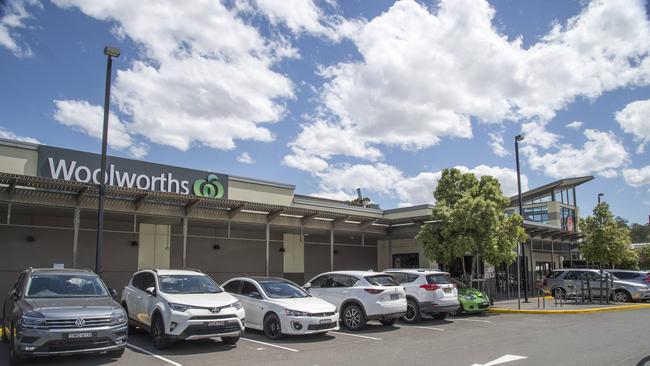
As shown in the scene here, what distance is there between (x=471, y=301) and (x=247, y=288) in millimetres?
8409

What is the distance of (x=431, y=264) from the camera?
24469mm

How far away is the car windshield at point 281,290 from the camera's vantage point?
1253 centimetres

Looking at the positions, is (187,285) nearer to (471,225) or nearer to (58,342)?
(58,342)

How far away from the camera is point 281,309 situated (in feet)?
38.3

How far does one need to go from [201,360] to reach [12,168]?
1139 cm

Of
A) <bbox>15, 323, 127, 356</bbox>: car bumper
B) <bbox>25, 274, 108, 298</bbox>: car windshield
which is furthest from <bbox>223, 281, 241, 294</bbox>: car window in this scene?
<bbox>15, 323, 127, 356</bbox>: car bumper

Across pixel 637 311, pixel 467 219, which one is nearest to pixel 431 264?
pixel 467 219

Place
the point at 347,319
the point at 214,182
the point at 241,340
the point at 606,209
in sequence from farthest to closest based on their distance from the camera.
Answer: the point at 606,209
the point at 214,182
the point at 347,319
the point at 241,340

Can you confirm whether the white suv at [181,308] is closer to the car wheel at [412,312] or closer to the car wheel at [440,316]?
the car wheel at [412,312]

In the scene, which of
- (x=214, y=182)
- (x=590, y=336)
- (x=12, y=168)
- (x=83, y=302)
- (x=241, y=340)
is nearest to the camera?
(x=83, y=302)

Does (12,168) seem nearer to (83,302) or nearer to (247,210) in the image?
(247,210)

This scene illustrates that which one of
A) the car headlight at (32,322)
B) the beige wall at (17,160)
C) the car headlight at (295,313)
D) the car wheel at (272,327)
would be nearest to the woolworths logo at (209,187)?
the beige wall at (17,160)

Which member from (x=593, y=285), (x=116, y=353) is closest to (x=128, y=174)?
(x=116, y=353)

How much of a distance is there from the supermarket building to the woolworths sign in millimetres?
37
